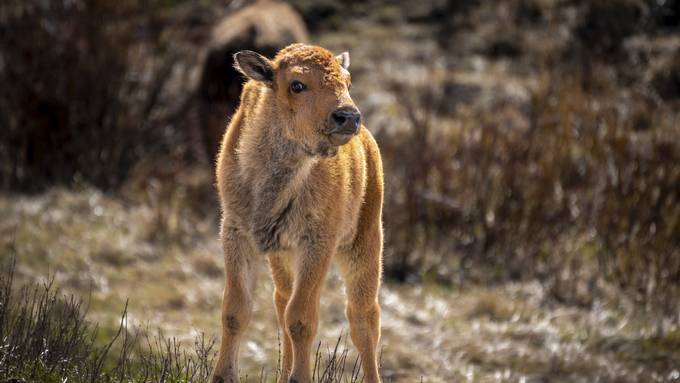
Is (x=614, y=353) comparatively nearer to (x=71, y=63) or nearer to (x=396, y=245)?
(x=396, y=245)

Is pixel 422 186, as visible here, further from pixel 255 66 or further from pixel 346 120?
pixel 346 120

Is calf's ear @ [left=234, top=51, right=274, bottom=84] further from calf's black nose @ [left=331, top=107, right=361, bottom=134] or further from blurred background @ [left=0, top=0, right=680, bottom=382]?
blurred background @ [left=0, top=0, right=680, bottom=382]

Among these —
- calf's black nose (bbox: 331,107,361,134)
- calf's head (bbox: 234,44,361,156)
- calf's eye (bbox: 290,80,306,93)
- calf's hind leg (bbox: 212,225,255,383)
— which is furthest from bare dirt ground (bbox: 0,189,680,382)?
calf's black nose (bbox: 331,107,361,134)

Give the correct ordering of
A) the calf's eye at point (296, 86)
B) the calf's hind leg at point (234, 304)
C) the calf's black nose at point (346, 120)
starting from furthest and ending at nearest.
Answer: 1. the calf's hind leg at point (234, 304)
2. the calf's eye at point (296, 86)
3. the calf's black nose at point (346, 120)

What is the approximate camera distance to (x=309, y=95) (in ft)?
18.9

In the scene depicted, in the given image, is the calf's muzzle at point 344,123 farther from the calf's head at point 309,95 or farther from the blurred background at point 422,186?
the blurred background at point 422,186

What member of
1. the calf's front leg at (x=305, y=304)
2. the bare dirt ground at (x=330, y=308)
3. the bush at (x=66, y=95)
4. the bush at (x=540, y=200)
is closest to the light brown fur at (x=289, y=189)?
the calf's front leg at (x=305, y=304)

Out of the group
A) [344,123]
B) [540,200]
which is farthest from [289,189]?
[540,200]

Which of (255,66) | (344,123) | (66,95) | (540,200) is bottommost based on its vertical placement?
(540,200)

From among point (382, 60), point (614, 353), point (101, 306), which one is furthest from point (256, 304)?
point (382, 60)

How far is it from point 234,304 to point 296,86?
128 cm

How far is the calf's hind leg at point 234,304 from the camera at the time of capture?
232 inches

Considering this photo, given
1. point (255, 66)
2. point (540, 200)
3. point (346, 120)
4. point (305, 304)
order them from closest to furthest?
point (346, 120)
point (305, 304)
point (255, 66)
point (540, 200)

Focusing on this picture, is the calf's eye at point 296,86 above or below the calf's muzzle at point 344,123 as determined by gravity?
above
